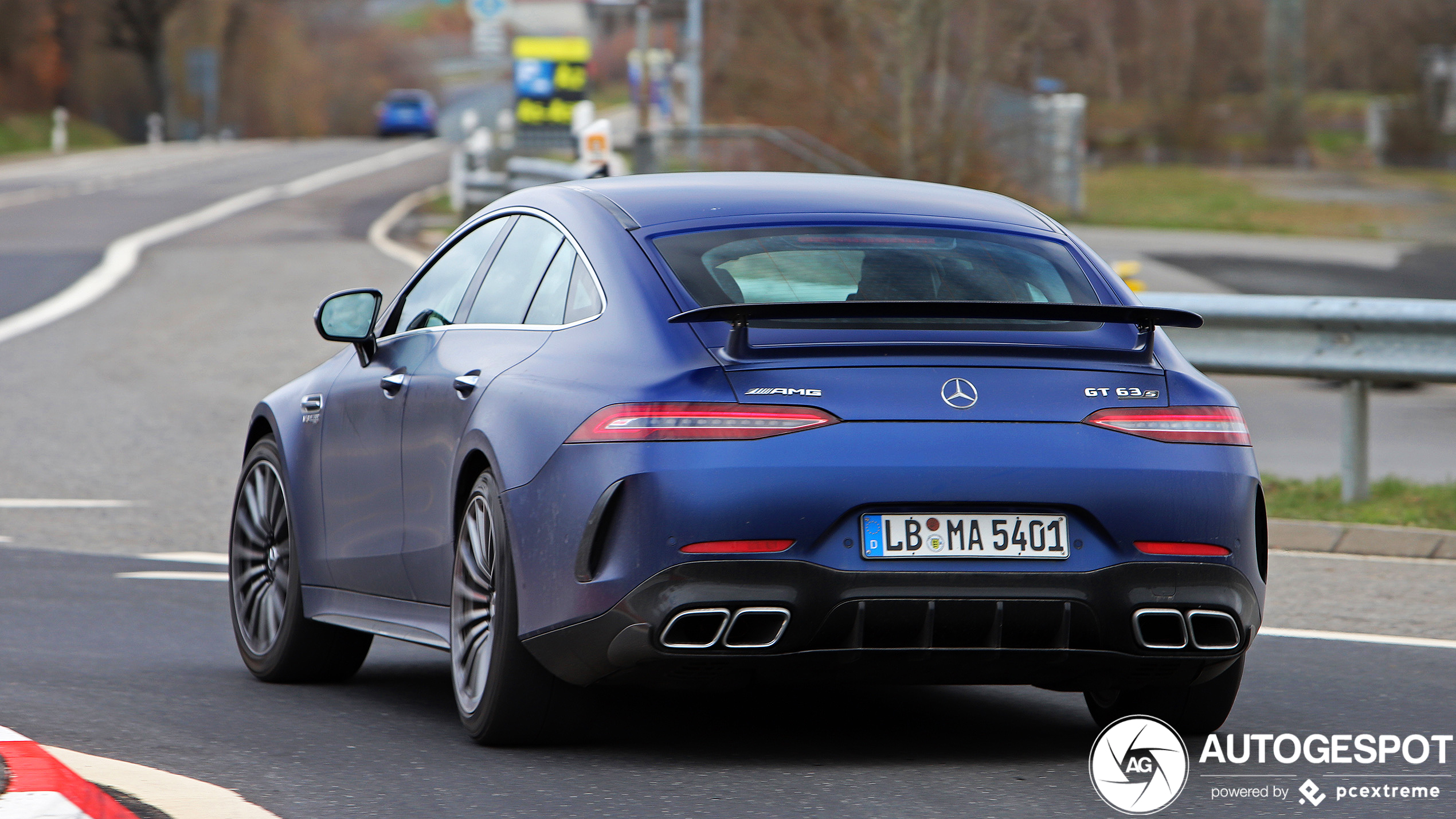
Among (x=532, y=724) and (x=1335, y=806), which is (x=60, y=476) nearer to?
(x=532, y=724)

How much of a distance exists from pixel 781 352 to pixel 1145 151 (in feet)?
210

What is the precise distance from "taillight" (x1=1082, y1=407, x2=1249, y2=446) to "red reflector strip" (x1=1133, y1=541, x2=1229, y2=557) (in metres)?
0.24

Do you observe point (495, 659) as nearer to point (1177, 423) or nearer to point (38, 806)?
point (38, 806)

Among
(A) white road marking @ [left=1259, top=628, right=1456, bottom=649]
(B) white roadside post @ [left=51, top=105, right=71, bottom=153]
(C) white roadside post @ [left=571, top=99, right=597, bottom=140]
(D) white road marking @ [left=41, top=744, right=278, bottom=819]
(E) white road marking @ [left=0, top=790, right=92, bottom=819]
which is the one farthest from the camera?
(B) white roadside post @ [left=51, top=105, right=71, bottom=153]

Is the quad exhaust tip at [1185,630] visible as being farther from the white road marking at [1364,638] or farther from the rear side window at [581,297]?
the white road marking at [1364,638]

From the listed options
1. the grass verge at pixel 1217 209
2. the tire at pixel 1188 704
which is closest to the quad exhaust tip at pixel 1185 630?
the tire at pixel 1188 704

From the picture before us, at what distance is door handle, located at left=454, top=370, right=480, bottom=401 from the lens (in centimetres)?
563

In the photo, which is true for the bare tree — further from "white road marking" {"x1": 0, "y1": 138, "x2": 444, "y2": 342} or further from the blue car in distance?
"white road marking" {"x1": 0, "y1": 138, "x2": 444, "y2": 342}

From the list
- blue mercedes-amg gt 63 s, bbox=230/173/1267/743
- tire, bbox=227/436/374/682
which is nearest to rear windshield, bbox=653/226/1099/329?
blue mercedes-amg gt 63 s, bbox=230/173/1267/743

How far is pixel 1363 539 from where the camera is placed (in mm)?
9758

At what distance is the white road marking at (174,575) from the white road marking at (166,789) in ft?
12.8

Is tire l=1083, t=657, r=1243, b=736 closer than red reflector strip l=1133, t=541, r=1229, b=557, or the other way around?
red reflector strip l=1133, t=541, r=1229, b=557

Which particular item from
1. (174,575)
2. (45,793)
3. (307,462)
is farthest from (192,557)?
(45,793)

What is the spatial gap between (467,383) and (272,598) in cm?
165
